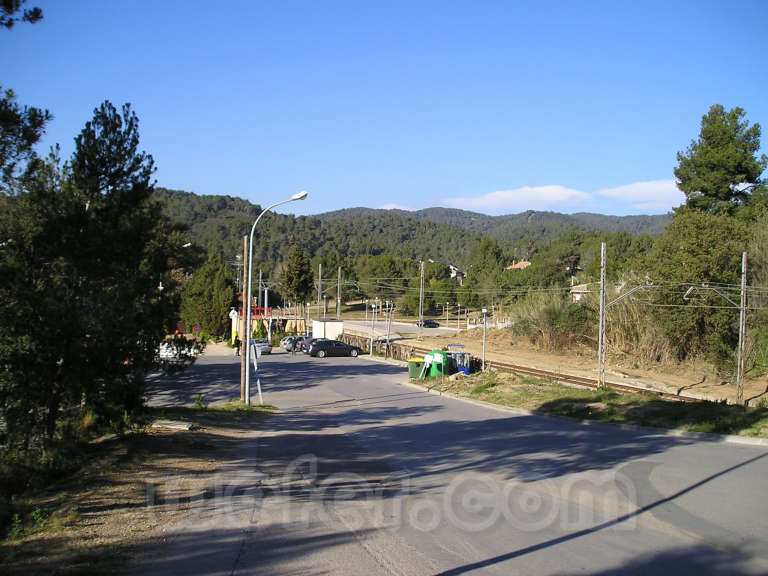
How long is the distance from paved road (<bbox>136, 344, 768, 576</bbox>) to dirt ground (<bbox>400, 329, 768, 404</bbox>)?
24.2 metres

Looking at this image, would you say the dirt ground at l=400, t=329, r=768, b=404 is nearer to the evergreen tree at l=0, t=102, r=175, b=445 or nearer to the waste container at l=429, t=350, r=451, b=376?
the waste container at l=429, t=350, r=451, b=376

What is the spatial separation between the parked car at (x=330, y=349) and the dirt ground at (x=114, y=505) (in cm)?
3548

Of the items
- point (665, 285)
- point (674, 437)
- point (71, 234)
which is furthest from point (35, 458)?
point (665, 285)

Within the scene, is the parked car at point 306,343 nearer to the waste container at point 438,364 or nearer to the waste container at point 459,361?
the waste container at point 459,361

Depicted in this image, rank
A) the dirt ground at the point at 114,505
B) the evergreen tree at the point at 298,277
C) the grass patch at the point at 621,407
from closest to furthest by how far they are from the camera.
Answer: the dirt ground at the point at 114,505
the grass patch at the point at 621,407
the evergreen tree at the point at 298,277

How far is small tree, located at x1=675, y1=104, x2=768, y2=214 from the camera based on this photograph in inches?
2073

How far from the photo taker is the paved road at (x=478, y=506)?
20.6ft

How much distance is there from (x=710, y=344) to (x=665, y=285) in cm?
502

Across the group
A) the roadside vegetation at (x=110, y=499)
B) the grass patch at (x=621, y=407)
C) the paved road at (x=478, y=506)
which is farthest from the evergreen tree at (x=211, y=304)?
the roadside vegetation at (x=110, y=499)

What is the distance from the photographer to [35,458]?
9.32 meters

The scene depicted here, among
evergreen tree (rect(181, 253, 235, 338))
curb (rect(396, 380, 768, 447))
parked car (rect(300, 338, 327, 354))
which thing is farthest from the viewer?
evergreen tree (rect(181, 253, 235, 338))

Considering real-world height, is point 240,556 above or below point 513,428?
above

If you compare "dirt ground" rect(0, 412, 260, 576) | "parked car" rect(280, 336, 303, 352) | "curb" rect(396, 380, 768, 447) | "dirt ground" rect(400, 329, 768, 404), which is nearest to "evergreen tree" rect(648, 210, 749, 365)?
"dirt ground" rect(400, 329, 768, 404)

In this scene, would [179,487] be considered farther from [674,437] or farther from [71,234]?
[674,437]
